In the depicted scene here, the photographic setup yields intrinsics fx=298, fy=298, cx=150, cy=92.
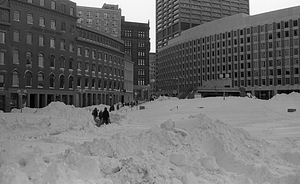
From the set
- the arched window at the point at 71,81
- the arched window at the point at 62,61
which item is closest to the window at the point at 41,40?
the arched window at the point at 62,61

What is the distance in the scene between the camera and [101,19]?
98375 mm

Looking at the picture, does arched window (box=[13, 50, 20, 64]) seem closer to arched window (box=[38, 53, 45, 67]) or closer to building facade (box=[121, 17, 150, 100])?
arched window (box=[38, 53, 45, 67])

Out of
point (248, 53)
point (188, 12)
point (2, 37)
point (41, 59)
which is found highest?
point (188, 12)

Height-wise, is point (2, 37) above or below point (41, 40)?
below

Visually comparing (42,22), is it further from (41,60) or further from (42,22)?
(41,60)

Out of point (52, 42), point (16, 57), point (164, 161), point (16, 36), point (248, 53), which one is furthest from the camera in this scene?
point (248, 53)

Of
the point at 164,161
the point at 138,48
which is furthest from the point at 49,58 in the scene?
the point at 138,48

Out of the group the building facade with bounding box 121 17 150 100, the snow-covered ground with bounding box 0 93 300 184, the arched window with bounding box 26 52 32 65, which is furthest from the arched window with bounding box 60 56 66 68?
the building facade with bounding box 121 17 150 100

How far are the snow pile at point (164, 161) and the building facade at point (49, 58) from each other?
30.7 m

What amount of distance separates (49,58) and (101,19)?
174 feet

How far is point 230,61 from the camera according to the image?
89.1 m

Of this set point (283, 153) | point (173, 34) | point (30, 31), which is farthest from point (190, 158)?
point (173, 34)

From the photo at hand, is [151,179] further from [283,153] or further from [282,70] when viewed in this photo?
[282,70]

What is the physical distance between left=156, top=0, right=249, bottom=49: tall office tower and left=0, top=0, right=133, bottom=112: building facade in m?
71.8
